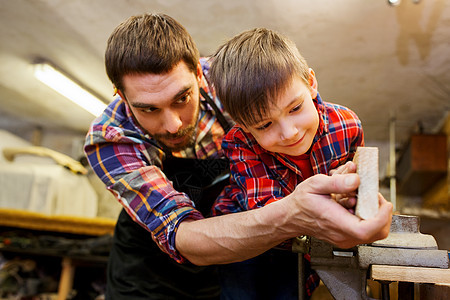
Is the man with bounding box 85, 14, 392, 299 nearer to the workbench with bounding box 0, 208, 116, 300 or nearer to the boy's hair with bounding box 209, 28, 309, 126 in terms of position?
the boy's hair with bounding box 209, 28, 309, 126

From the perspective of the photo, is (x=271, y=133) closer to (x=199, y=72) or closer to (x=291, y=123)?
(x=291, y=123)

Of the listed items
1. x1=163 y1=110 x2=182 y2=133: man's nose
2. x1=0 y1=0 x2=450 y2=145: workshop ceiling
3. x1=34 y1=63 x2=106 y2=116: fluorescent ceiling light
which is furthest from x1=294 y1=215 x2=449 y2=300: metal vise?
x1=34 y1=63 x2=106 y2=116: fluorescent ceiling light

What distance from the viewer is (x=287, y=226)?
0.95 metres

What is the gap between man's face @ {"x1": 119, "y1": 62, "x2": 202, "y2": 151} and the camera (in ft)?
4.31

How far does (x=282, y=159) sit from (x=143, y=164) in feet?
1.55

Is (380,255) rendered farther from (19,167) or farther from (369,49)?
(19,167)

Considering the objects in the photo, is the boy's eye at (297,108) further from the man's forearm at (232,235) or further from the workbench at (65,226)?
the workbench at (65,226)

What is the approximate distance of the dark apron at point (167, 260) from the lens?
156 cm

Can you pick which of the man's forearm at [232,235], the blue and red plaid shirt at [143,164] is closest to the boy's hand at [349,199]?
the man's forearm at [232,235]

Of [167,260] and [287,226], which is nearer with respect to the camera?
[287,226]

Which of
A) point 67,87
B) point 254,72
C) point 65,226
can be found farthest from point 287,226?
point 67,87

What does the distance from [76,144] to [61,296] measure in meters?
3.09

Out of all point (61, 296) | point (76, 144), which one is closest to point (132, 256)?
point (61, 296)

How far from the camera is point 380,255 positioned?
37.6 inches
